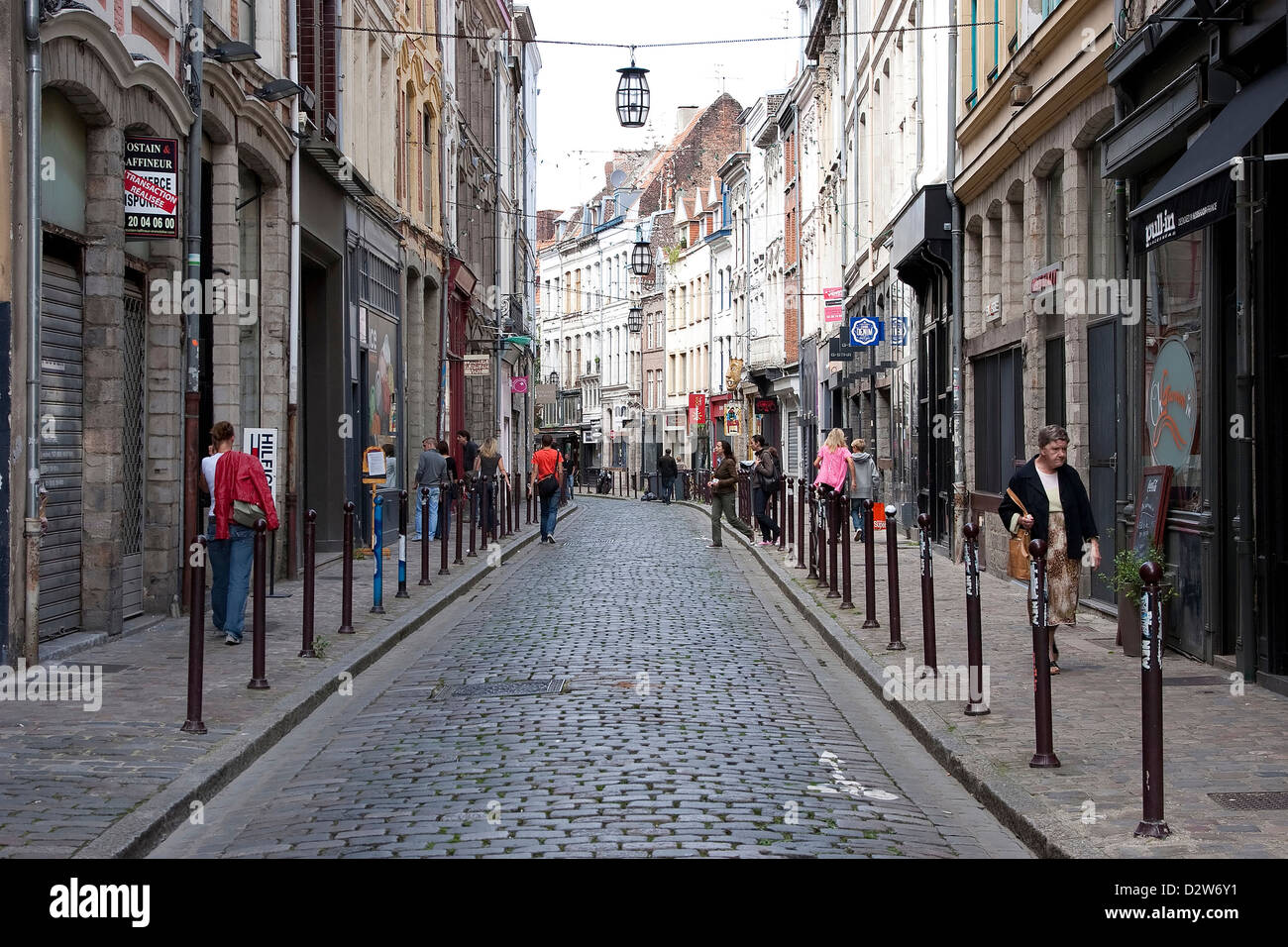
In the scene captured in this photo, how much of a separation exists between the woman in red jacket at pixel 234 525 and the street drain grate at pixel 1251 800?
7585 millimetres

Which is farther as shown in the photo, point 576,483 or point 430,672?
point 576,483

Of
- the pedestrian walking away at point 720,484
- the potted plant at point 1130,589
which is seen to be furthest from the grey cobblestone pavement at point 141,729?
the pedestrian walking away at point 720,484

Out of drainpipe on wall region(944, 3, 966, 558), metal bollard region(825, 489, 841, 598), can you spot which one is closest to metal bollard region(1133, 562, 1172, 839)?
metal bollard region(825, 489, 841, 598)

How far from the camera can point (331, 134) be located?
73.6 ft

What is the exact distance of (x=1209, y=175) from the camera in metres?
9.59

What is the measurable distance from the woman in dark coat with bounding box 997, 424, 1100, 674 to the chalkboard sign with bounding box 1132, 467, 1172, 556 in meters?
1.08

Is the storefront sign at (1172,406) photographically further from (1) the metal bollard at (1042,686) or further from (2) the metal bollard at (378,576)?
(2) the metal bollard at (378,576)

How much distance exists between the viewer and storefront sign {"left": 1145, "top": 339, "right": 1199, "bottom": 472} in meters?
11.7

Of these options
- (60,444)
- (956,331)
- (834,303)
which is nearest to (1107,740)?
(60,444)

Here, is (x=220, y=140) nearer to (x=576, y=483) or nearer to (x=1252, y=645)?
(x=1252, y=645)

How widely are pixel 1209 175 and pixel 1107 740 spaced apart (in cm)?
333

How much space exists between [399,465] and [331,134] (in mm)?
7864
